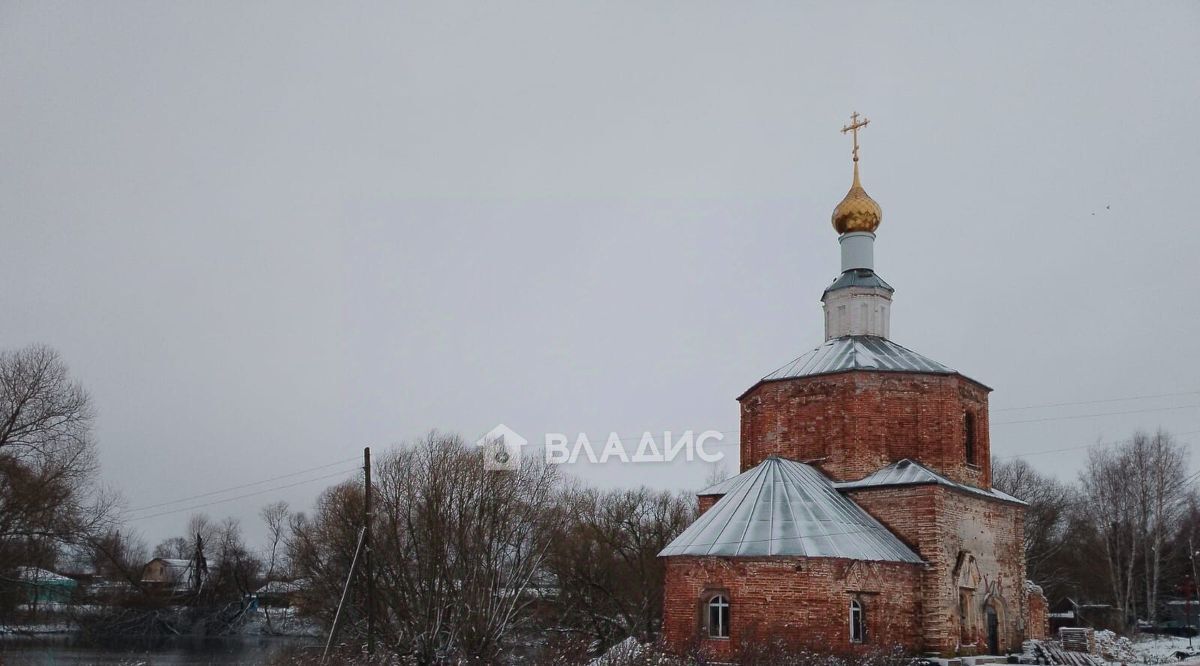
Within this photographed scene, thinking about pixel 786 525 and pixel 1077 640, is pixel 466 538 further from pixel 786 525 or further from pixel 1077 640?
pixel 1077 640

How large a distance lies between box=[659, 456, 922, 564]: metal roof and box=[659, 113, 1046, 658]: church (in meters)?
0.04

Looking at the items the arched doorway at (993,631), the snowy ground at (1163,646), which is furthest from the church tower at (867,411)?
the snowy ground at (1163,646)

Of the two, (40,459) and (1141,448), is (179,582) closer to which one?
(40,459)

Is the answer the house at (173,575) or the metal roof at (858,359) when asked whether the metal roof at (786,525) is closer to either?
the metal roof at (858,359)

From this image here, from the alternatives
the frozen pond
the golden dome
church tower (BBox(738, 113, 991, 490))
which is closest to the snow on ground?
church tower (BBox(738, 113, 991, 490))

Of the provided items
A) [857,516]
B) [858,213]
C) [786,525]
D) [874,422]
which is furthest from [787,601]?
[858,213]

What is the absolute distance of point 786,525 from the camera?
1781 cm

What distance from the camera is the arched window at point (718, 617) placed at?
57.0 feet

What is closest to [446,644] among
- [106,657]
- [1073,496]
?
[106,657]

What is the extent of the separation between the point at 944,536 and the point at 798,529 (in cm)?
370

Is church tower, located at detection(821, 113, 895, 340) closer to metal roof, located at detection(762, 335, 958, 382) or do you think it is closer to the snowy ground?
metal roof, located at detection(762, 335, 958, 382)

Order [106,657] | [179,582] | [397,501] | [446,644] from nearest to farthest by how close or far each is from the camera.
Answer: [446,644] < [397,501] < [106,657] < [179,582]

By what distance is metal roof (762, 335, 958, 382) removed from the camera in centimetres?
2105

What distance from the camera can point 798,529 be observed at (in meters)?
17.7
